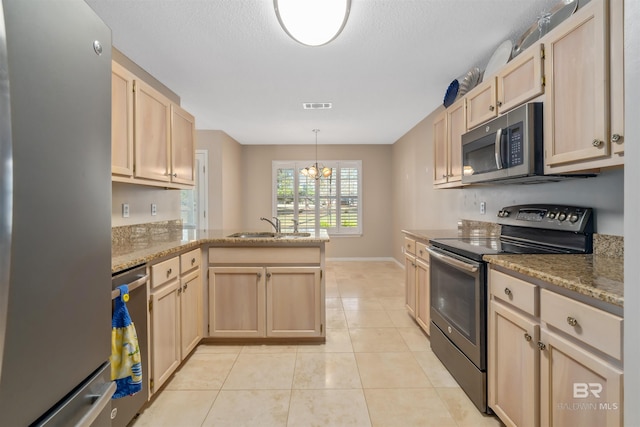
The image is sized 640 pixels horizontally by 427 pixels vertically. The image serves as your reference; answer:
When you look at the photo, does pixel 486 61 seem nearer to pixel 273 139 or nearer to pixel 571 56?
pixel 571 56

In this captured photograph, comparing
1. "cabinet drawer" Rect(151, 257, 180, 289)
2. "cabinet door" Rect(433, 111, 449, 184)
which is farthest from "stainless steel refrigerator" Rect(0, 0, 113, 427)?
"cabinet door" Rect(433, 111, 449, 184)

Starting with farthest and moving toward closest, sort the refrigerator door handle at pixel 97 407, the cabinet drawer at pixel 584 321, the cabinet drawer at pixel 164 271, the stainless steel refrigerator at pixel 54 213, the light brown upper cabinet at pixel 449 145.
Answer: the light brown upper cabinet at pixel 449 145
the cabinet drawer at pixel 164 271
the cabinet drawer at pixel 584 321
the refrigerator door handle at pixel 97 407
the stainless steel refrigerator at pixel 54 213

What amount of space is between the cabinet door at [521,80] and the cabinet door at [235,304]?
2279 millimetres

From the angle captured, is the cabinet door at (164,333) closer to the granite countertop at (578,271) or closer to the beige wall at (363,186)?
the granite countertop at (578,271)

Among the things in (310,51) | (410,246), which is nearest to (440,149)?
(410,246)

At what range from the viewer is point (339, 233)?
21.1 feet

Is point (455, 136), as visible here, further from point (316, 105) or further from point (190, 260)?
point (190, 260)

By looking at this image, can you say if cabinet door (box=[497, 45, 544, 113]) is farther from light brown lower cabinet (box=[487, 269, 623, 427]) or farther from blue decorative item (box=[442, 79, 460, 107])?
light brown lower cabinet (box=[487, 269, 623, 427])

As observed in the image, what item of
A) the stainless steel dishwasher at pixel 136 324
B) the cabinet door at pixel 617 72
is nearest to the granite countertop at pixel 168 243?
the stainless steel dishwasher at pixel 136 324

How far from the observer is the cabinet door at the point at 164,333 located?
1.81 meters

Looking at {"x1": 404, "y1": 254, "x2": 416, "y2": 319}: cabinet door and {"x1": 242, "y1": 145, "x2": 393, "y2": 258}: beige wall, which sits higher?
{"x1": 242, "y1": 145, "x2": 393, "y2": 258}: beige wall

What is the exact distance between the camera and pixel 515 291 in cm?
142

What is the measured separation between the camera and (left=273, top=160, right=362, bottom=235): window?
6387mm

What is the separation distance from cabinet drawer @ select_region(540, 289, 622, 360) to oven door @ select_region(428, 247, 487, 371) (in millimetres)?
442
